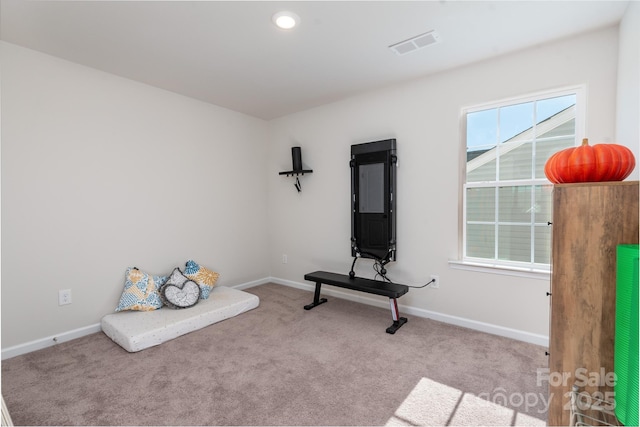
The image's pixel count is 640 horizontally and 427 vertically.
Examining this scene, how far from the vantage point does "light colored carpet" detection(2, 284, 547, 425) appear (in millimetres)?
1693

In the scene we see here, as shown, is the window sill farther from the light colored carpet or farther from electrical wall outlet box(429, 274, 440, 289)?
the light colored carpet

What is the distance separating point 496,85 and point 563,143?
71 cm

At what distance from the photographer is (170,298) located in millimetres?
2982

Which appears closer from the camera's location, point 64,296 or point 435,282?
point 64,296

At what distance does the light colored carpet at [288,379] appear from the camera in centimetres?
169

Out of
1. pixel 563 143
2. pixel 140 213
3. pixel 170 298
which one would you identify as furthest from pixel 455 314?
pixel 140 213

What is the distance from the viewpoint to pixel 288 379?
2031 mm

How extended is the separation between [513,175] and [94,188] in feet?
12.2

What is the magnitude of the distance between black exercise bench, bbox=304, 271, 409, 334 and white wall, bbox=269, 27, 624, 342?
278mm

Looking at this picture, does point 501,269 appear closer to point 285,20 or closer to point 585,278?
point 585,278

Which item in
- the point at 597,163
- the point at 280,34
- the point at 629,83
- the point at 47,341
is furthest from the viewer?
the point at 47,341

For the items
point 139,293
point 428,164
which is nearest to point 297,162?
point 428,164

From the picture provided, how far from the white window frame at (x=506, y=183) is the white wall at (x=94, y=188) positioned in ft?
8.97

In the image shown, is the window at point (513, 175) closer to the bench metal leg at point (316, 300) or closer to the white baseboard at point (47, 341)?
the bench metal leg at point (316, 300)
